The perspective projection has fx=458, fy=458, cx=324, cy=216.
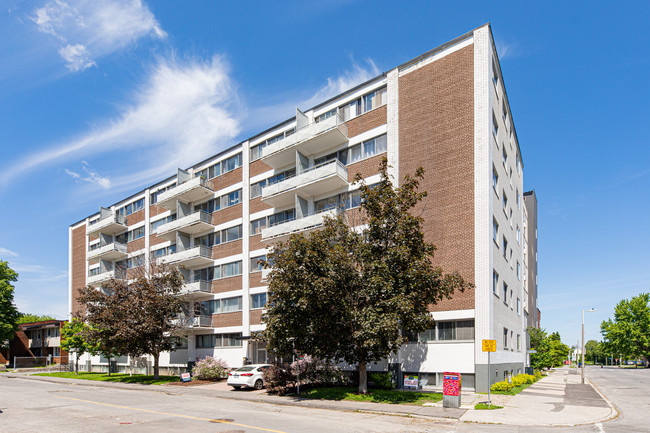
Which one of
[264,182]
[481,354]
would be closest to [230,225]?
[264,182]

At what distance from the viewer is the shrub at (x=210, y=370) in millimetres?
33969

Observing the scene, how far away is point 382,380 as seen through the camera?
82.8 ft

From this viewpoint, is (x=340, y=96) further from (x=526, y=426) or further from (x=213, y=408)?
(x=526, y=426)

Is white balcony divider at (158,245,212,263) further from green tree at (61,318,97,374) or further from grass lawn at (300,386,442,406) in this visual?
grass lawn at (300,386,442,406)

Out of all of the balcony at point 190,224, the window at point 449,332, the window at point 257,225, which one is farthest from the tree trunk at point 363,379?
the balcony at point 190,224

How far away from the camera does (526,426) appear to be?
587 inches

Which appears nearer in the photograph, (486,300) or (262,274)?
(486,300)

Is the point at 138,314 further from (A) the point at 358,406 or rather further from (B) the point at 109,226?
(B) the point at 109,226

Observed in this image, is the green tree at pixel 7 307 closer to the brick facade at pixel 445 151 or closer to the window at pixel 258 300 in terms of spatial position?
Result: the window at pixel 258 300

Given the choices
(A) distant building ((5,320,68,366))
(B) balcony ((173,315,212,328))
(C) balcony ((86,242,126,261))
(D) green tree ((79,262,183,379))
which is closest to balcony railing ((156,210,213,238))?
(D) green tree ((79,262,183,379))

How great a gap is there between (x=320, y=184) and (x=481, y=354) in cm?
1496

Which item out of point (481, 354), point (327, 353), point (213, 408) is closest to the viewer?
point (213, 408)

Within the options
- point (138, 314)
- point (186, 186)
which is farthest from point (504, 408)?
point (186, 186)

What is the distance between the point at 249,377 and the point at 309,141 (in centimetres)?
1635
